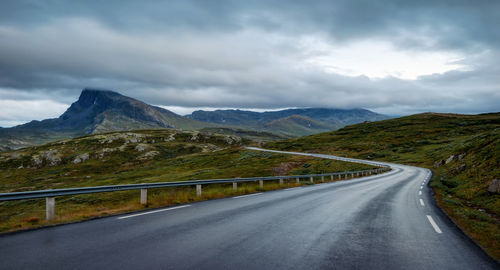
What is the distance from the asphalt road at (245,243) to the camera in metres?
5.30

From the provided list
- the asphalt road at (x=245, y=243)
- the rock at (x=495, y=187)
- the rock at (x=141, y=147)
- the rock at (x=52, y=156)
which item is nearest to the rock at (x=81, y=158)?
the rock at (x=52, y=156)

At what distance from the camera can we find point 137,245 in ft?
20.5

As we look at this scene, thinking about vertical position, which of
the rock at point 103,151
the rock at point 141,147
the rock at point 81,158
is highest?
the rock at point 141,147

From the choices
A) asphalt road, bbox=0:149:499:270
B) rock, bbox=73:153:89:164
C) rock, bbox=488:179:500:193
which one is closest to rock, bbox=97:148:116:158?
rock, bbox=73:153:89:164

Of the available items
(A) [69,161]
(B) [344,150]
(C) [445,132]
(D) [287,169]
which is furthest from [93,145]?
(C) [445,132]

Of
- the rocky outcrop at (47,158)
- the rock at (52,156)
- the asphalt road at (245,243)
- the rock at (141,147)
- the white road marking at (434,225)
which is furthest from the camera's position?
the rock at (141,147)

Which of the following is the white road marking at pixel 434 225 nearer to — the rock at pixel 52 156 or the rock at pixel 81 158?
the rock at pixel 81 158

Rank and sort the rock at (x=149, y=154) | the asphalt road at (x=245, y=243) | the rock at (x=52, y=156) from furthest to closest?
the rock at (x=52, y=156)
the rock at (x=149, y=154)
the asphalt road at (x=245, y=243)

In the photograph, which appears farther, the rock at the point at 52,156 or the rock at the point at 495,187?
the rock at the point at 52,156

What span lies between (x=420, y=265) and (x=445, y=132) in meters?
136

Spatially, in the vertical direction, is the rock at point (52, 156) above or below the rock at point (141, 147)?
below

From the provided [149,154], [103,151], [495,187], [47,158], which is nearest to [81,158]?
[103,151]

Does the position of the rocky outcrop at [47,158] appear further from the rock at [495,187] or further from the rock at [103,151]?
the rock at [495,187]

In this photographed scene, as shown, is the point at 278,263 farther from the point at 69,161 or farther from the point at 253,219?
the point at 69,161
